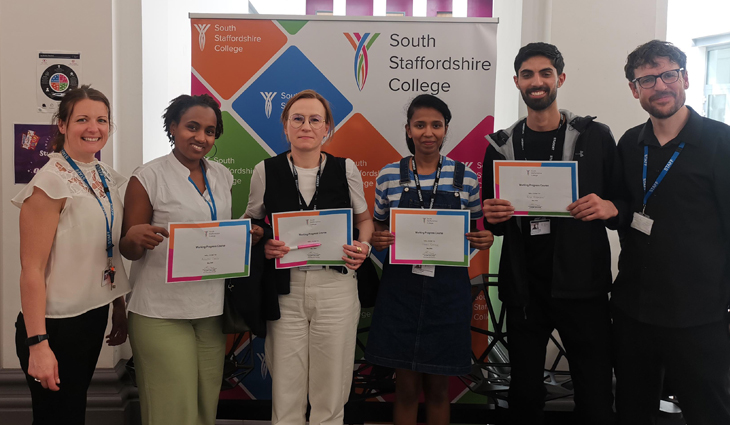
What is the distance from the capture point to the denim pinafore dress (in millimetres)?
2314

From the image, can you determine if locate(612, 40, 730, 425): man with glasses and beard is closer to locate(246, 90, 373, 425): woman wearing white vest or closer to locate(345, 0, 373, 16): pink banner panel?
locate(246, 90, 373, 425): woman wearing white vest

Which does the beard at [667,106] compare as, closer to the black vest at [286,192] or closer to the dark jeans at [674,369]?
the dark jeans at [674,369]

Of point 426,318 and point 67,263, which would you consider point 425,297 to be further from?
point 67,263

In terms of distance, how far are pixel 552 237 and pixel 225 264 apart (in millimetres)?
1664

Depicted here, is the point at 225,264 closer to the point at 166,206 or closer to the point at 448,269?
the point at 166,206

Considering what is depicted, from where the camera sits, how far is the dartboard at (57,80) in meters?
3.06

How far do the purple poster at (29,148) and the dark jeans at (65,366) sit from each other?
1.53 metres

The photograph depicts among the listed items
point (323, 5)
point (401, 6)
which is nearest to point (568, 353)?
point (401, 6)

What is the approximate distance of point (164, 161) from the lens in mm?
2168

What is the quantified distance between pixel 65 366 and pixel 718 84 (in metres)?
8.14

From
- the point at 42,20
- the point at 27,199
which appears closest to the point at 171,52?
the point at 42,20

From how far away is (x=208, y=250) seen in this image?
2074 mm

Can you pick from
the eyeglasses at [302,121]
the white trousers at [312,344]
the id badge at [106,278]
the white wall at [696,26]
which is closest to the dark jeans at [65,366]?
the id badge at [106,278]

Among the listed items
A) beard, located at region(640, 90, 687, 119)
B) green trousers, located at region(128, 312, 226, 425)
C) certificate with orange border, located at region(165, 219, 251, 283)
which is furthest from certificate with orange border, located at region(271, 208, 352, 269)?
beard, located at region(640, 90, 687, 119)
